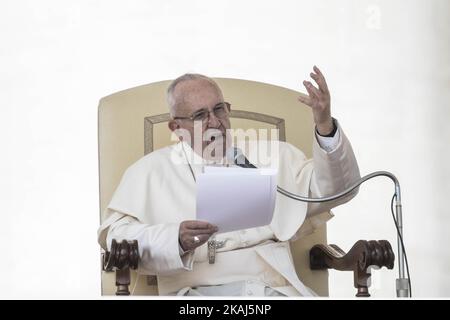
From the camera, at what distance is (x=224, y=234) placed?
3955 millimetres

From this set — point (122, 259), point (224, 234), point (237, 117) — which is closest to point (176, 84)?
point (237, 117)

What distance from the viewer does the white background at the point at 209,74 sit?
4.05m

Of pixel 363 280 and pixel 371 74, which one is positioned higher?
pixel 371 74

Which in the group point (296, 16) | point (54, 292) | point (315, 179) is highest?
point (296, 16)

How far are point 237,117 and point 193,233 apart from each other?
0.49 metres

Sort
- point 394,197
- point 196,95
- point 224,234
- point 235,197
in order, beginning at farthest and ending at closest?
point 394,197 < point 196,95 < point 224,234 < point 235,197

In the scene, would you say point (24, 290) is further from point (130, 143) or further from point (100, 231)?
point (130, 143)

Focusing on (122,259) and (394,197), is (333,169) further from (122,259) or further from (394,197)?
(122,259)

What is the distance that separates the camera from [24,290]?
3992 millimetres

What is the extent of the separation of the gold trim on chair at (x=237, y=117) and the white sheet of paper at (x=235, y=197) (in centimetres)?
40

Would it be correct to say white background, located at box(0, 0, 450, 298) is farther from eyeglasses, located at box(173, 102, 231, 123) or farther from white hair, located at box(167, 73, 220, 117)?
eyeglasses, located at box(173, 102, 231, 123)

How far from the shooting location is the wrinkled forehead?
4.04 meters

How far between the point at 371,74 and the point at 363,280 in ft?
2.59

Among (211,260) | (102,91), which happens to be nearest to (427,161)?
(211,260)
